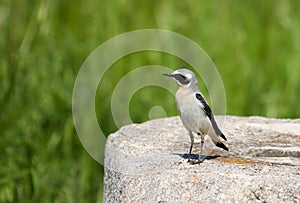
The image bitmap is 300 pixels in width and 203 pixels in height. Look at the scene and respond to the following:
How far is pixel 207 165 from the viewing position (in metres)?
3.13

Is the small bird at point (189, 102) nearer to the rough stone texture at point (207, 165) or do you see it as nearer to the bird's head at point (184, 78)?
the bird's head at point (184, 78)


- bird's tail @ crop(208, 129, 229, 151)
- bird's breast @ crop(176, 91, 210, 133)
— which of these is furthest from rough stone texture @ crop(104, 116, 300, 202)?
bird's breast @ crop(176, 91, 210, 133)

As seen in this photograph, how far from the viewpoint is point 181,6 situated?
23.1ft

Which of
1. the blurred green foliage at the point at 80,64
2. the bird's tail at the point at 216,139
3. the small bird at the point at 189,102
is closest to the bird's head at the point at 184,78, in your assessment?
the small bird at the point at 189,102

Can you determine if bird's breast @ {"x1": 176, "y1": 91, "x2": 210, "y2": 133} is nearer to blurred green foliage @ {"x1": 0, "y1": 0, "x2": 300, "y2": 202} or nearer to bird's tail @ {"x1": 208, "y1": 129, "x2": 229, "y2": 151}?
bird's tail @ {"x1": 208, "y1": 129, "x2": 229, "y2": 151}

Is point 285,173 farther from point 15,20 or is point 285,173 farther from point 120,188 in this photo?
point 15,20

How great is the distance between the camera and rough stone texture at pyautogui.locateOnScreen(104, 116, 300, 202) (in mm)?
2834

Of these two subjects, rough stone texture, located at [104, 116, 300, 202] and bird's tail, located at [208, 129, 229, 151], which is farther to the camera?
bird's tail, located at [208, 129, 229, 151]

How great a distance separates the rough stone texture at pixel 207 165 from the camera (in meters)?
2.83

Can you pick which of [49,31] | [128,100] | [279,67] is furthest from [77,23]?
[279,67]

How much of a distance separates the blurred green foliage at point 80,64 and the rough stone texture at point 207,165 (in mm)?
1051

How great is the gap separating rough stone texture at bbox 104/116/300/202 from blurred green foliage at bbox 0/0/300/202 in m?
1.05

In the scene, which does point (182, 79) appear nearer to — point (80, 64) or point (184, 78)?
point (184, 78)

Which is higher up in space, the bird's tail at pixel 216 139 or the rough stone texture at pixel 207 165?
the bird's tail at pixel 216 139
